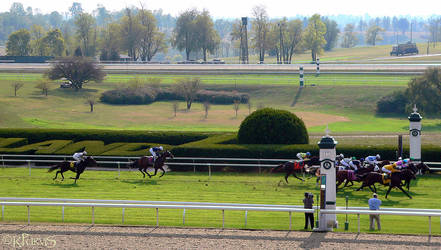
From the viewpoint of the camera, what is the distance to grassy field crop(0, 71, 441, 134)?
4316 cm

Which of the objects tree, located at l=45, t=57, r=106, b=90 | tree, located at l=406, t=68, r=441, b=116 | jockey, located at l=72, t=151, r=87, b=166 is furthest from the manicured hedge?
tree, located at l=45, t=57, r=106, b=90

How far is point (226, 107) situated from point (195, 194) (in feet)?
103

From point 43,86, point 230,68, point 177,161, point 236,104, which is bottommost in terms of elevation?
point 177,161

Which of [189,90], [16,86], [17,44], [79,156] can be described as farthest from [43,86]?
[17,44]

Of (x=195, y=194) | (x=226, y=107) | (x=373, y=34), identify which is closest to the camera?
(x=195, y=194)

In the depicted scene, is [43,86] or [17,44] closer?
[43,86]

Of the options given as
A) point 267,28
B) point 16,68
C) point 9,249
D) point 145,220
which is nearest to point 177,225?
point 145,220

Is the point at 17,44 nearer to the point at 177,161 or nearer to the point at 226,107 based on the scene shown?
the point at 226,107

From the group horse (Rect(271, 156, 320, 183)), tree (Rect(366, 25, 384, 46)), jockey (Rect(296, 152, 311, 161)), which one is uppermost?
tree (Rect(366, 25, 384, 46))

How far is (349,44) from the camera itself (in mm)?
158875

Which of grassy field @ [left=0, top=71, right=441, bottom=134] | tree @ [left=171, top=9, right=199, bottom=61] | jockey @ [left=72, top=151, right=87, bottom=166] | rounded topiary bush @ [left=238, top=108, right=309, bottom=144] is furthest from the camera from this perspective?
tree @ [left=171, top=9, right=199, bottom=61]

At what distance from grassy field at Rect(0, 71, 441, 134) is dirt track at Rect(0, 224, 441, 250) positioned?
82.0 feet

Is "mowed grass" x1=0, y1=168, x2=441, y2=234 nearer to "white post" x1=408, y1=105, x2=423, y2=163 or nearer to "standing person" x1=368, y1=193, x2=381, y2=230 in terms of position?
"standing person" x1=368, y1=193, x2=381, y2=230

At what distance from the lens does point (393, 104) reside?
47.7m
